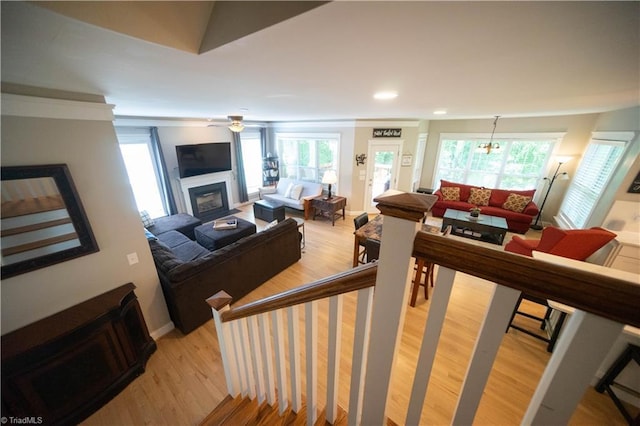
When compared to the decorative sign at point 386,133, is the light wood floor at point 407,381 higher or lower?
lower

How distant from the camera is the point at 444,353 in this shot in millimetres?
2186

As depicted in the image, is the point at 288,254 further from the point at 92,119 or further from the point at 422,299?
the point at 92,119

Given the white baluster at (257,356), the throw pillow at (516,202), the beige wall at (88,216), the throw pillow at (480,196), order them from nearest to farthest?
the white baluster at (257,356)
the beige wall at (88,216)
the throw pillow at (516,202)
the throw pillow at (480,196)

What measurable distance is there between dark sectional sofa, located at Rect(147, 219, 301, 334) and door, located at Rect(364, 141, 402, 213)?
109 inches

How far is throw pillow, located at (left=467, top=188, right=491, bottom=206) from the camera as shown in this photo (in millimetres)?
5172

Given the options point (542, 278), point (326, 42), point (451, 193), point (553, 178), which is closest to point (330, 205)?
point (451, 193)

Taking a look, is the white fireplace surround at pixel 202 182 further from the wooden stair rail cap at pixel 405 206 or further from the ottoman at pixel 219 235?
the wooden stair rail cap at pixel 405 206

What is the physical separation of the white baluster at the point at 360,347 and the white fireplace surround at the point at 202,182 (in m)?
5.60

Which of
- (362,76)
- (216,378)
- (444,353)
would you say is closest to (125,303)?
(216,378)

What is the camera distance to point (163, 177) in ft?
15.8

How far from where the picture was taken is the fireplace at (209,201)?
17.8 ft

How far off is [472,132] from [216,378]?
7.29m

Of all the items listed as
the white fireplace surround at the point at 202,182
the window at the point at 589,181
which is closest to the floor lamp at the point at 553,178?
the window at the point at 589,181

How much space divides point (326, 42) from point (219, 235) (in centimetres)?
366
